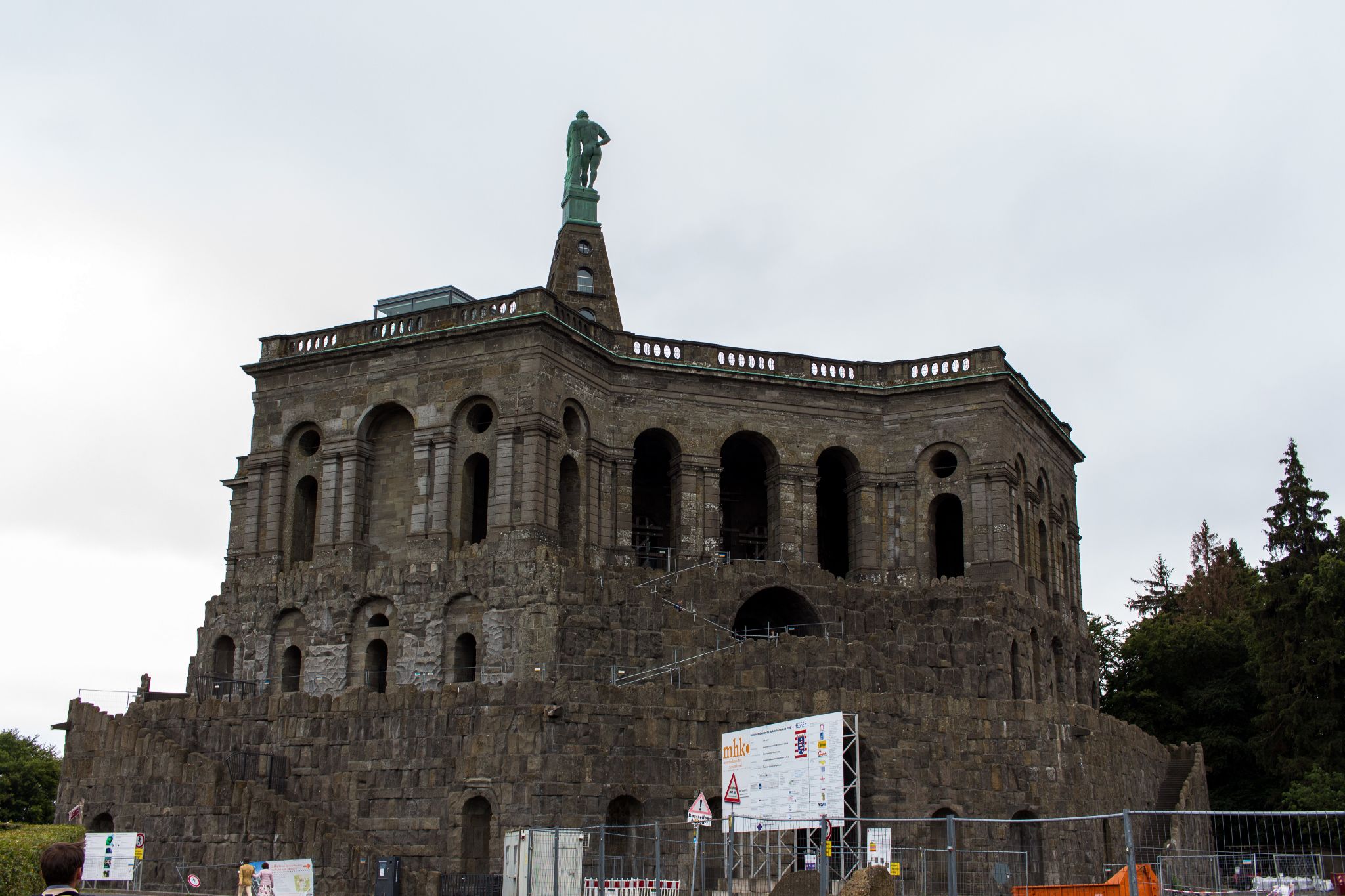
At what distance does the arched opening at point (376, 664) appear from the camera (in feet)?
144

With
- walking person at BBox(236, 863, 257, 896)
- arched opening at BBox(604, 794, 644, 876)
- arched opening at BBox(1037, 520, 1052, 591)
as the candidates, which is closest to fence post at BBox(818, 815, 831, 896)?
walking person at BBox(236, 863, 257, 896)

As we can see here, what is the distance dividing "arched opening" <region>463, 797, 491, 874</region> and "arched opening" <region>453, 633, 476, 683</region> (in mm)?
6729

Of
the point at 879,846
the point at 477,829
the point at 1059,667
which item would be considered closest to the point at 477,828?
the point at 477,829

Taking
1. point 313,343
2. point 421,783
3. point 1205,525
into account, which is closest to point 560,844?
point 421,783

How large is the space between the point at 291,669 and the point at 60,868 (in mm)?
36816

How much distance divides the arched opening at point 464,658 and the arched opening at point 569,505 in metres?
4.90

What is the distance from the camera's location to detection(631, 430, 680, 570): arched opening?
50.5 meters

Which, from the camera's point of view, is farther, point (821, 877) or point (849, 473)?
point (849, 473)

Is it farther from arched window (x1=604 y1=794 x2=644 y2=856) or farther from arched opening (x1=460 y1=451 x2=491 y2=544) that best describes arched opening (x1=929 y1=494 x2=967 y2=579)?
arched window (x1=604 y1=794 x2=644 y2=856)

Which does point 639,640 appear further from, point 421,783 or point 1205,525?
point 1205,525

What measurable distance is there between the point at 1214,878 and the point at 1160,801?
26401mm

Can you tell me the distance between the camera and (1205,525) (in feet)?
294

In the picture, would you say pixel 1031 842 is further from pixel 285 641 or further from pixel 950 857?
pixel 285 641

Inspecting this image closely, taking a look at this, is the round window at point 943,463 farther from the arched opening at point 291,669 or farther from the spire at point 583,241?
the arched opening at point 291,669
